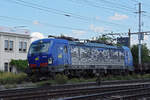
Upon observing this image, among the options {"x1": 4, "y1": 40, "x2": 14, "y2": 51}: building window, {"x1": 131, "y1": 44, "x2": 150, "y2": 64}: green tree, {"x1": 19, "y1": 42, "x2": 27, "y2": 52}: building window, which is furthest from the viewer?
{"x1": 131, "y1": 44, "x2": 150, "y2": 64}: green tree

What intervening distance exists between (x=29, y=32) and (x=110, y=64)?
20963mm

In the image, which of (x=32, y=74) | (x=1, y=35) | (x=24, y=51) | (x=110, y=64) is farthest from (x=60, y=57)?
(x=24, y=51)

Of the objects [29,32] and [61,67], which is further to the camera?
[29,32]

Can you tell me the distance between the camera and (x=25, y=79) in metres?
22.9

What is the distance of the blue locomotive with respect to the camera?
20766 millimetres

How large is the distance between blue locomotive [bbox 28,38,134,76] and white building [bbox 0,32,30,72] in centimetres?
1876

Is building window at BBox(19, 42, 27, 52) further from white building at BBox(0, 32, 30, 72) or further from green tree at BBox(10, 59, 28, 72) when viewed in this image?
green tree at BBox(10, 59, 28, 72)

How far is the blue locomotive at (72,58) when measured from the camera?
818 inches

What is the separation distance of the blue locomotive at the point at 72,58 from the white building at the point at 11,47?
18763 mm

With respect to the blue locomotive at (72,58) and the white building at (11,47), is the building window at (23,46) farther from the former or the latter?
the blue locomotive at (72,58)

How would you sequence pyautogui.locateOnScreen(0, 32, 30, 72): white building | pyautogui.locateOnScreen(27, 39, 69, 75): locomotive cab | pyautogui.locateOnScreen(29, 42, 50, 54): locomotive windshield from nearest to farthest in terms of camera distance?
pyautogui.locateOnScreen(27, 39, 69, 75): locomotive cab < pyautogui.locateOnScreen(29, 42, 50, 54): locomotive windshield < pyautogui.locateOnScreen(0, 32, 30, 72): white building

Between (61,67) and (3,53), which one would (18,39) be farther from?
(61,67)

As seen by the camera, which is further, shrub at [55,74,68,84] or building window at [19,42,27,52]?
building window at [19,42,27,52]

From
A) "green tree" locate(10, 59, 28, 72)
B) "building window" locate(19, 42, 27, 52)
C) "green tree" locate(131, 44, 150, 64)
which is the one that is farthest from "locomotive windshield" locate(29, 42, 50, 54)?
"green tree" locate(131, 44, 150, 64)
